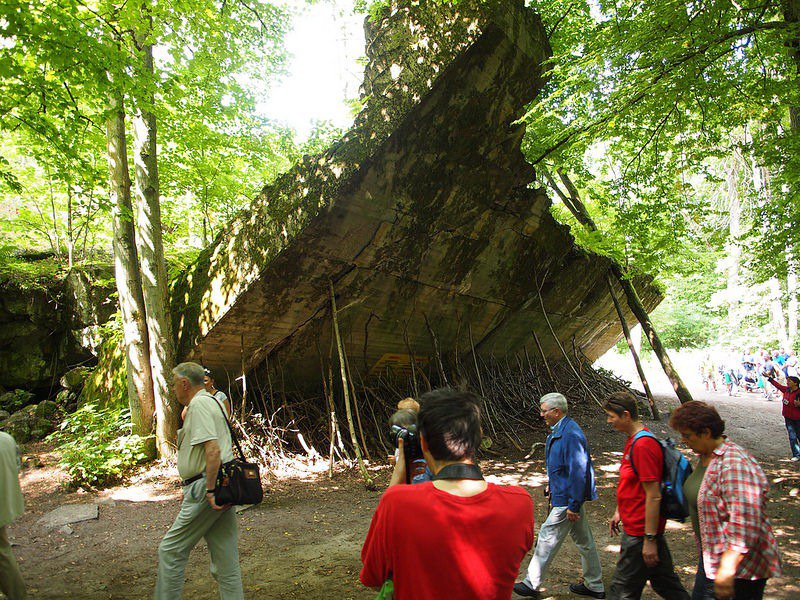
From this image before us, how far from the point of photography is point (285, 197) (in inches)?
252

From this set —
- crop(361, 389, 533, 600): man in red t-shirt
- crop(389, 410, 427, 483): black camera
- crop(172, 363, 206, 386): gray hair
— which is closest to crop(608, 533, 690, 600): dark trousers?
crop(389, 410, 427, 483): black camera

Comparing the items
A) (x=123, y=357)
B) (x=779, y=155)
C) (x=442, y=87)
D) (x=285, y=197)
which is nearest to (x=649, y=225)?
(x=779, y=155)

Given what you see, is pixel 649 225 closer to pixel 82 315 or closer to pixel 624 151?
Answer: pixel 624 151

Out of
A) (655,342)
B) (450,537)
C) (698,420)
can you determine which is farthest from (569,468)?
(655,342)

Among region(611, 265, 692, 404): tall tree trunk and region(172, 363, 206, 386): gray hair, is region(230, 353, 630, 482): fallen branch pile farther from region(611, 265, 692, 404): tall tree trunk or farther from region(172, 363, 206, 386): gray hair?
region(172, 363, 206, 386): gray hair

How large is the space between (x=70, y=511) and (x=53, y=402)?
16.7 feet

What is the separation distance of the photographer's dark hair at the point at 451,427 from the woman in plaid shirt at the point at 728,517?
141 cm

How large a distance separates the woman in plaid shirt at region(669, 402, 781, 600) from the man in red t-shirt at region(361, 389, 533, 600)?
1234 mm

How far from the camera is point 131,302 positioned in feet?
23.9

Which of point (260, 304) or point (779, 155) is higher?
point (779, 155)

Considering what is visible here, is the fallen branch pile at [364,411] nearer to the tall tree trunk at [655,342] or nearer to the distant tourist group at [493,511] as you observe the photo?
the tall tree trunk at [655,342]

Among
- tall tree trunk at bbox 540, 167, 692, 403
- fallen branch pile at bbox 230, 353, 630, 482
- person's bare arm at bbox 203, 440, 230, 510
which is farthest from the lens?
tall tree trunk at bbox 540, 167, 692, 403

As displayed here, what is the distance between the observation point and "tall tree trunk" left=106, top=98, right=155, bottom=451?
7.21 metres

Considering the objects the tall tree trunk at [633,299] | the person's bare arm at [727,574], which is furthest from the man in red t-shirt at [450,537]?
the tall tree trunk at [633,299]
